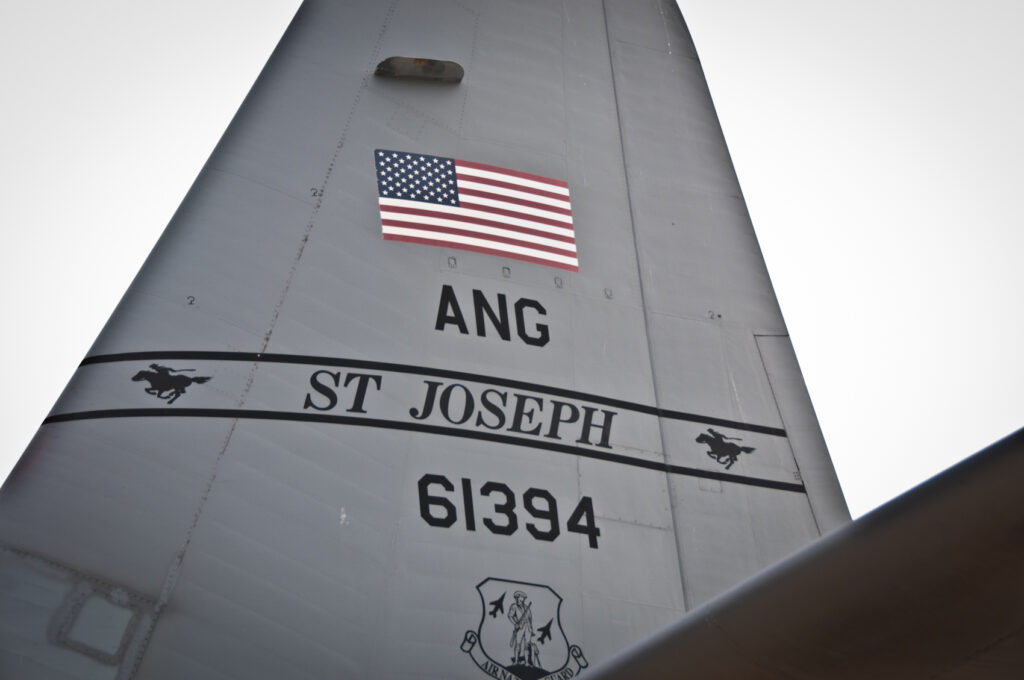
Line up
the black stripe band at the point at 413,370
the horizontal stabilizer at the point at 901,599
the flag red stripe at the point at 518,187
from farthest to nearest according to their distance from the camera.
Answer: the flag red stripe at the point at 518,187 < the black stripe band at the point at 413,370 < the horizontal stabilizer at the point at 901,599

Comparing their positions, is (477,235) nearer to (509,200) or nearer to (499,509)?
(509,200)

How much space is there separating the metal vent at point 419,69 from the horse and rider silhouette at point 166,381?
7.73ft

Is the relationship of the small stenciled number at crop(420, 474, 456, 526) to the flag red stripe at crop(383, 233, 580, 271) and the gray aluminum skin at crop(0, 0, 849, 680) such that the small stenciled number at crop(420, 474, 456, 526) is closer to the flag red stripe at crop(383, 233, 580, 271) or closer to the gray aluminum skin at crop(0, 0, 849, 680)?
the gray aluminum skin at crop(0, 0, 849, 680)

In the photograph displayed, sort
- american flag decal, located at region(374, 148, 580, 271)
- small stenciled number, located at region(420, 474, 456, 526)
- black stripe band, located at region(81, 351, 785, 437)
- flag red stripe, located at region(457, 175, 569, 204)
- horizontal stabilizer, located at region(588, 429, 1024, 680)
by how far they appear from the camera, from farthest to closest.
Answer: flag red stripe, located at region(457, 175, 569, 204)
american flag decal, located at region(374, 148, 580, 271)
black stripe band, located at region(81, 351, 785, 437)
small stenciled number, located at region(420, 474, 456, 526)
horizontal stabilizer, located at region(588, 429, 1024, 680)

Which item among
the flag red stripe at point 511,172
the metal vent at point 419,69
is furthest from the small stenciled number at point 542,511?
the metal vent at point 419,69

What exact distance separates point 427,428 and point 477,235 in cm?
134

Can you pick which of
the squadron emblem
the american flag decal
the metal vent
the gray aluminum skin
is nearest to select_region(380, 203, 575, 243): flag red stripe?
the american flag decal

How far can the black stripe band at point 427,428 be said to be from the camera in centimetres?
408

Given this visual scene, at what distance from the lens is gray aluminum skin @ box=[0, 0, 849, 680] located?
12.1ft

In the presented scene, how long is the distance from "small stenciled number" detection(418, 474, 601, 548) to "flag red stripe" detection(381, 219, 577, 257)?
1.52 metres

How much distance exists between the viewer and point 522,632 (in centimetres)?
397

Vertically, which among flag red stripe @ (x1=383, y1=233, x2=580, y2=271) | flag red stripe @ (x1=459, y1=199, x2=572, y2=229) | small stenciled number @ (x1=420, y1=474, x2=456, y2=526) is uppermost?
flag red stripe @ (x1=459, y1=199, x2=572, y2=229)

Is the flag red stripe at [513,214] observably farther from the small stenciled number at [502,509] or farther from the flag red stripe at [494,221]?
the small stenciled number at [502,509]

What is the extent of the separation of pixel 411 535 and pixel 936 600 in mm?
2665
